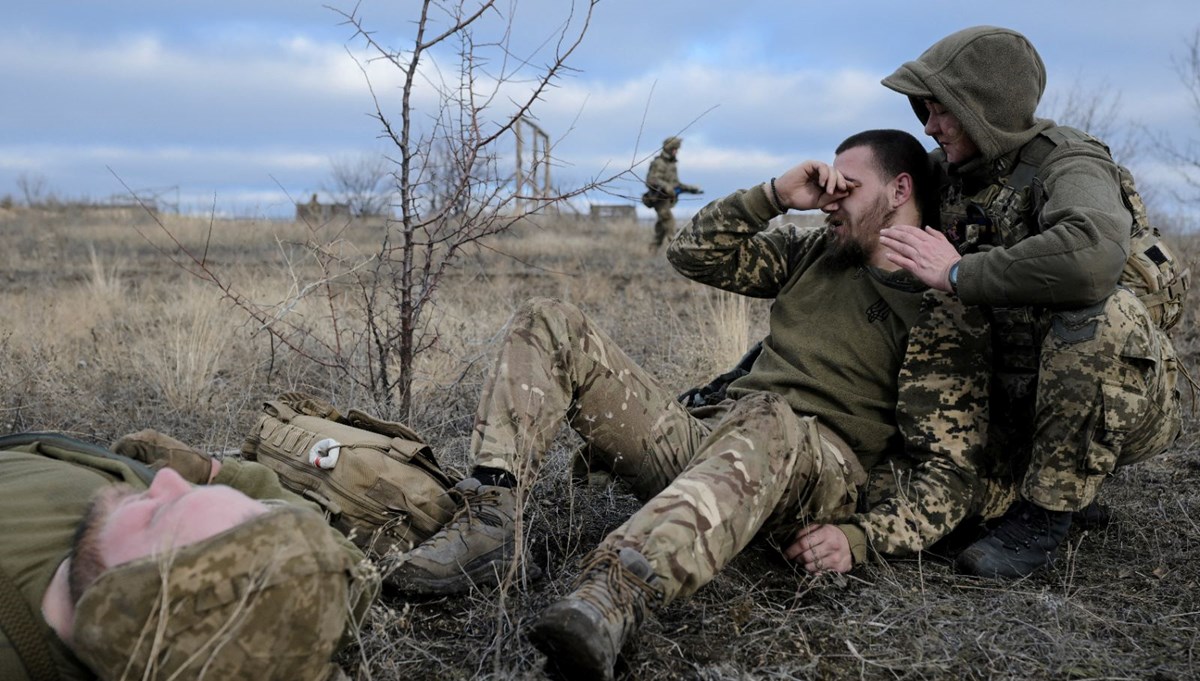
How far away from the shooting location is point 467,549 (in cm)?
278

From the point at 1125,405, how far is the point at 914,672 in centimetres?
116

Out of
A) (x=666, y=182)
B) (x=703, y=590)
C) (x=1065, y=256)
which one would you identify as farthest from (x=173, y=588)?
(x=666, y=182)

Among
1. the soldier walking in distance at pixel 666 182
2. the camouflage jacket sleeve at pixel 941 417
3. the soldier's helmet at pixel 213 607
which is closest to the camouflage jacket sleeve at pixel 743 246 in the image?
the camouflage jacket sleeve at pixel 941 417

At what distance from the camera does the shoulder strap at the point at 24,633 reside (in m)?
1.85

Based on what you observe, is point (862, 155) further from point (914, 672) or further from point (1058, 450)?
point (914, 672)

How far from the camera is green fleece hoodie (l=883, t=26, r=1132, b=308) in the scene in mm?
2828

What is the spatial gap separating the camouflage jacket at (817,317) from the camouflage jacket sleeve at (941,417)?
0.43 ft

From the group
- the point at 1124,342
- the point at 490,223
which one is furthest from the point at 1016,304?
the point at 490,223

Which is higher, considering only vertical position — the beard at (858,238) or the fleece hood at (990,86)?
the fleece hood at (990,86)

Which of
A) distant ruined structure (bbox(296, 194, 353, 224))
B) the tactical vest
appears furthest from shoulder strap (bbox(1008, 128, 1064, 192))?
distant ruined structure (bbox(296, 194, 353, 224))

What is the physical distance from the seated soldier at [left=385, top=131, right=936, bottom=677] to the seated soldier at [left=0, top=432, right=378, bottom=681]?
1.74 feet

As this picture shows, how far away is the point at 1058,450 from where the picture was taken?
303 cm

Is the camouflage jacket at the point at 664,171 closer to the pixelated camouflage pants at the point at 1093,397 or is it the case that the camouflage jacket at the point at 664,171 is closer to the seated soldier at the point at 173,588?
the pixelated camouflage pants at the point at 1093,397

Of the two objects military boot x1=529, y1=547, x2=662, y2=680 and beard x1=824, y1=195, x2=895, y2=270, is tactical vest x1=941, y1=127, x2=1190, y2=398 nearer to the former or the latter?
beard x1=824, y1=195, x2=895, y2=270
